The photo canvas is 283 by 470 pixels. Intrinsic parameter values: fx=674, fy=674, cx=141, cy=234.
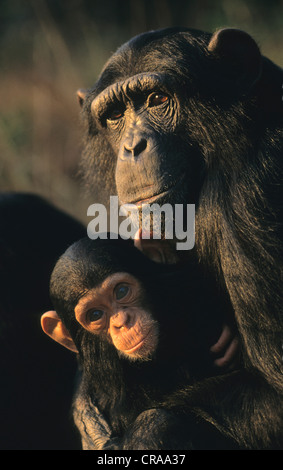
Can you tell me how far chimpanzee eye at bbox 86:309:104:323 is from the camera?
3.52 meters

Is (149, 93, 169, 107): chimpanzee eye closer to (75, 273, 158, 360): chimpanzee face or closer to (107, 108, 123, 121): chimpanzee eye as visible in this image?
(107, 108, 123, 121): chimpanzee eye

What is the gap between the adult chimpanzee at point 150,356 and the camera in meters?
3.21

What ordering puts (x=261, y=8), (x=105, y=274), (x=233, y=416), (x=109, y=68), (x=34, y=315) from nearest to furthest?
(x=233, y=416) < (x=105, y=274) < (x=109, y=68) < (x=34, y=315) < (x=261, y=8)

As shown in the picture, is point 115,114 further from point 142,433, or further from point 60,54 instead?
point 60,54

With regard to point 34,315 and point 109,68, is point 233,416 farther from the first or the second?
point 109,68

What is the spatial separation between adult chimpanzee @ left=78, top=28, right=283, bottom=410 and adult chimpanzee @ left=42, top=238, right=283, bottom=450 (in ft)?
0.65

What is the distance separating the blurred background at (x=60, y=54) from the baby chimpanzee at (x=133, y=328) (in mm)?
5142

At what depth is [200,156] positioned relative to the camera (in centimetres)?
341

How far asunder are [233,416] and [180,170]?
122 cm

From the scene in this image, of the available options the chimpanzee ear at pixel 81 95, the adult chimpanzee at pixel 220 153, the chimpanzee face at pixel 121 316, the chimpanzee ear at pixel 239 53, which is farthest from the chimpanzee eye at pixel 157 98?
the chimpanzee face at pixel 121 316

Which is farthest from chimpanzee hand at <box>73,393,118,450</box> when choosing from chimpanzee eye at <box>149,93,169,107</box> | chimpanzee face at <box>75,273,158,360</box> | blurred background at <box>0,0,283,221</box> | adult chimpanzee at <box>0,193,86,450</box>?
blurred background at <box>0,0,283,221</box>

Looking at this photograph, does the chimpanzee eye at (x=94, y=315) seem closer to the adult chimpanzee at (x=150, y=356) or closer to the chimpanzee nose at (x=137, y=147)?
the adult chimpanzee at (x=150, y=356)

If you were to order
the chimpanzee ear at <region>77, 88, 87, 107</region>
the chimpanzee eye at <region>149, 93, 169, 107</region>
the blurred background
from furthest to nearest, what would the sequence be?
the blurred background → the chimpanzee ear at <region>77, 88, 87, 107</region> → the chimpanzee eye at <region>149, 93, 169, 107</region>
